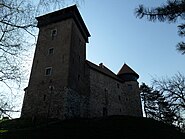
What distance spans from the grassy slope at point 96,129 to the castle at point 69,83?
2426 mm

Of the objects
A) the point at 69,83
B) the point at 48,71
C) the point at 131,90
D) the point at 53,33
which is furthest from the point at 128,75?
the point at 48,71

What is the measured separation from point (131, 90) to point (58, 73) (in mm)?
13591

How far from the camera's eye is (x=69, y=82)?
18719 mm

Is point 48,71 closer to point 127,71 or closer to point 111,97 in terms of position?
point 111,97

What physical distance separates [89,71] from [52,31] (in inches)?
274

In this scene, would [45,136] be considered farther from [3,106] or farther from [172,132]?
[172,132]

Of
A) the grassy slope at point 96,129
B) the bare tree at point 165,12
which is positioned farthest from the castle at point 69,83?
the bare tree at point 165,12

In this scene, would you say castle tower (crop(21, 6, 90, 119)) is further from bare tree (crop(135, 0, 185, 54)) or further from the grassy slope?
bare tree (crop(135, 0, 185, 54))

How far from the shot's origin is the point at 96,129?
13.3m

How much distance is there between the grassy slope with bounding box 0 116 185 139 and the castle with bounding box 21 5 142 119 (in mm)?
2426

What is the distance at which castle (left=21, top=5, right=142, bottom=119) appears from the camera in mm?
18016

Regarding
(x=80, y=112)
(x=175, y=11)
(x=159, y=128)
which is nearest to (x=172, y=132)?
(x=159, y=128)

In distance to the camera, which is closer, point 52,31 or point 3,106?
point 3,106

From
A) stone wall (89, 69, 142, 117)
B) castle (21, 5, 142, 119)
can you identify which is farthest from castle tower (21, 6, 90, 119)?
stone wall (89, 69, 142, 117)
